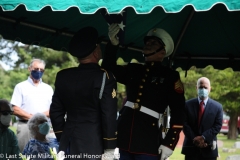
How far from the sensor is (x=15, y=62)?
34.7m

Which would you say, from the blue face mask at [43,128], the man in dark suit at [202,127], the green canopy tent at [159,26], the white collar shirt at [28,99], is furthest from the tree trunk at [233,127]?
the blue face mask at [43,128]

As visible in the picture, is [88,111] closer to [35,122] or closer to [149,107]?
[149,107]


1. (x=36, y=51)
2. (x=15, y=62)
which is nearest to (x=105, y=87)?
(x=36, y=51)

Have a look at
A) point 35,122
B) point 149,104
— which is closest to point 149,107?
point 149,104

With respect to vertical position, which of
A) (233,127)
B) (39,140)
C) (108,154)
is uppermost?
(233,127)

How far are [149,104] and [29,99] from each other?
3185 millimetres

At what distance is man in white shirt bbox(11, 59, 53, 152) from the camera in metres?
8.55

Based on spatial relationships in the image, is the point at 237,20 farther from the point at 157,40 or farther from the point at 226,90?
the point at 226,90

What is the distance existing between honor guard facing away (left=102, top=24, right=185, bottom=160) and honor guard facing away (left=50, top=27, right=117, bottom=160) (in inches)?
19.1

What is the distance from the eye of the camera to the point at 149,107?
19.8 feet

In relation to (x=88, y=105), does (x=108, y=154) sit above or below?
below

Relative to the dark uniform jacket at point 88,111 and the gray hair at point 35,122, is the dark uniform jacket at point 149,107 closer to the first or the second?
the dark uniform jacket at point 88,111

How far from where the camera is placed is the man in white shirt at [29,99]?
855 centimetres

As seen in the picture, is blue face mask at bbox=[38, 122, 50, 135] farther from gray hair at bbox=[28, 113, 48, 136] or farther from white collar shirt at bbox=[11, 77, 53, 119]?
white collar shirt at bbox=[11, 77, 53, 119]
